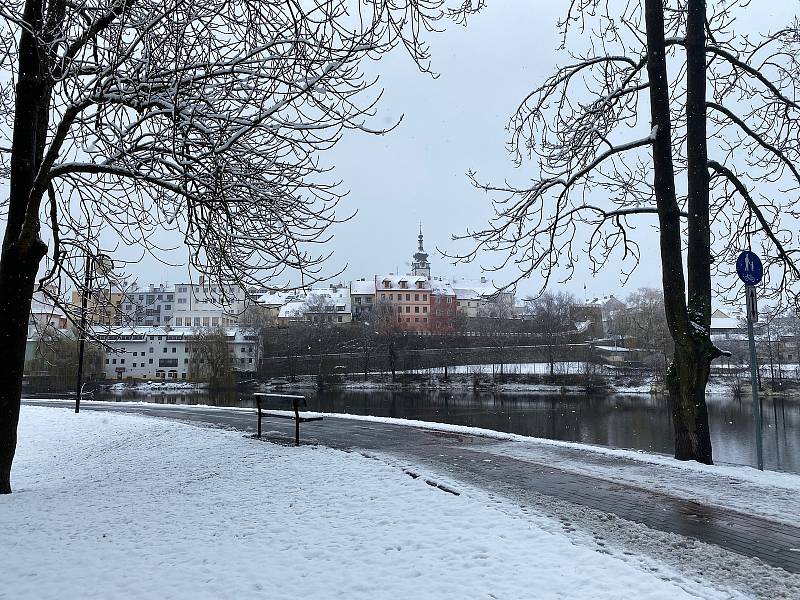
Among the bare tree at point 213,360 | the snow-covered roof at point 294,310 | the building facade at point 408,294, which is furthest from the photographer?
the building facade at point 408,294

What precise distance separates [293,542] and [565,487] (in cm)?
354

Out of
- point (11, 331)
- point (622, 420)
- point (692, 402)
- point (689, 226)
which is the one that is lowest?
point (622, 420)

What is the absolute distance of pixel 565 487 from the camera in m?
7.33

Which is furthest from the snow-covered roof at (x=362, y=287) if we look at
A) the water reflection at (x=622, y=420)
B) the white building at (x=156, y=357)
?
the water reflection at (x=622, y=420)

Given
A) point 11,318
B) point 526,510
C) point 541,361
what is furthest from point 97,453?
point 541,361

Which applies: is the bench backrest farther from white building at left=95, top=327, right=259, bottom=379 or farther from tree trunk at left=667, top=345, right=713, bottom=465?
white building at left=95, top=327, right=259, bottom=379

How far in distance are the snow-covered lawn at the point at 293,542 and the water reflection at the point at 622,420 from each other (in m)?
14.2

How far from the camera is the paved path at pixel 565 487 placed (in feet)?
17.6

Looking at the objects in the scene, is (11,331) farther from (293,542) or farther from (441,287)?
(441,287)

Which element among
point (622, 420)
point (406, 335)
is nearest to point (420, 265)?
point (406, 335)

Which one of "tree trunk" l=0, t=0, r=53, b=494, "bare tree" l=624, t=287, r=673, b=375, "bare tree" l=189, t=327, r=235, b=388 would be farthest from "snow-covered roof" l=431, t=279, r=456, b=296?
"tree trunk" l=0, t=0, r=53, b=494

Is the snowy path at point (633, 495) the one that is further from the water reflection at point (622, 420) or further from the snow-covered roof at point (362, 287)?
the snow-covered roof at point (362, 287)

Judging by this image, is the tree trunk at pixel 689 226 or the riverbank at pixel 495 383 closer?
the tree trunk at pixel 689 226

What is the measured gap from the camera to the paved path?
5355 millimetres
